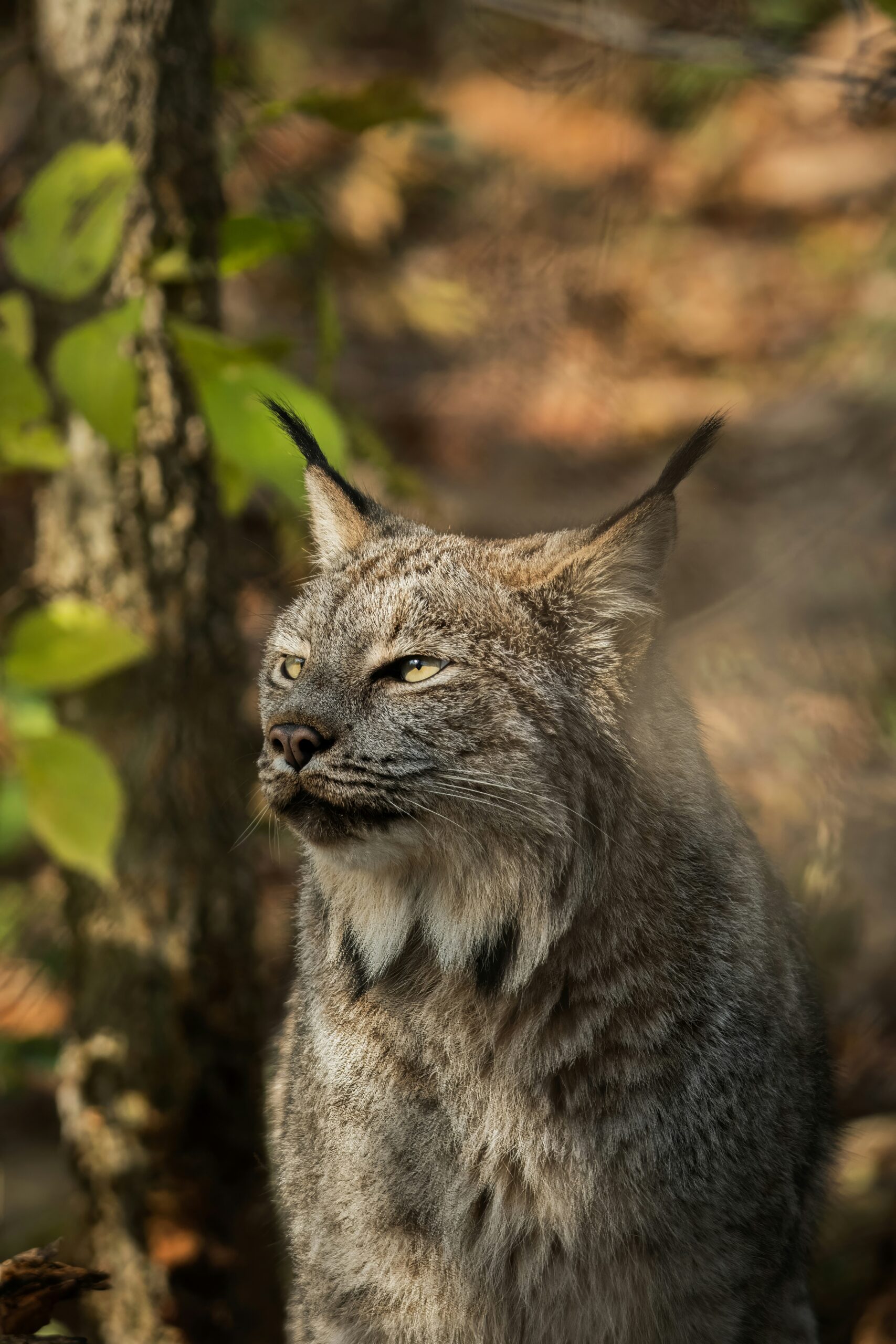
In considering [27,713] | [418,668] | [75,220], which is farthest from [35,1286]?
[75,220]

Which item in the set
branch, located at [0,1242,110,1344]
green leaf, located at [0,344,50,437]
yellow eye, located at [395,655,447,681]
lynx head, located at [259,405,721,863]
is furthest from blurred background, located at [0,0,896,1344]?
→ branch, located at [0,1242,110,1344]

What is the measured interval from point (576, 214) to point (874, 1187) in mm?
4606

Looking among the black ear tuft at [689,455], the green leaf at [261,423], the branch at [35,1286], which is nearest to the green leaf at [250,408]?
the green leaf at [261,423]

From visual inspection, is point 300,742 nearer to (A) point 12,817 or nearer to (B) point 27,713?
(B) point 27,713

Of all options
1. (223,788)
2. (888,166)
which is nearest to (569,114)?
(888,166)

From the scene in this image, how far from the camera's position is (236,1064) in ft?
15.6

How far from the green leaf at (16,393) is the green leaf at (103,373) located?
0.09 meters

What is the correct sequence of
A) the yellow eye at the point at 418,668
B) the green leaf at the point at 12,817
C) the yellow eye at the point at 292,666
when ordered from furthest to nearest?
the green leaf at the point at 12,817 → the yellow eye at the point at 292,666 → the yellow eye at the point at 418,668

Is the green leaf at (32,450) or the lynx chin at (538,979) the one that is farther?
the green leaf at (32,450)

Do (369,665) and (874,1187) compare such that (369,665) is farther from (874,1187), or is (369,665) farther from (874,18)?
(874,18)

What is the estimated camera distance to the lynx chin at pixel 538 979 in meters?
2.95

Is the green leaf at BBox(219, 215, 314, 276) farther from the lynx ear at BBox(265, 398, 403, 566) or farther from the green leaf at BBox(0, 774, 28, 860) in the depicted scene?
the green leaf at BBox(0, 774, 28, 860)

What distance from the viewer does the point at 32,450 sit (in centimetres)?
379

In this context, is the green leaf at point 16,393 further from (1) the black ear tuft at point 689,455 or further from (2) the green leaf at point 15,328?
(1) the black ear tuft at point 689,455
